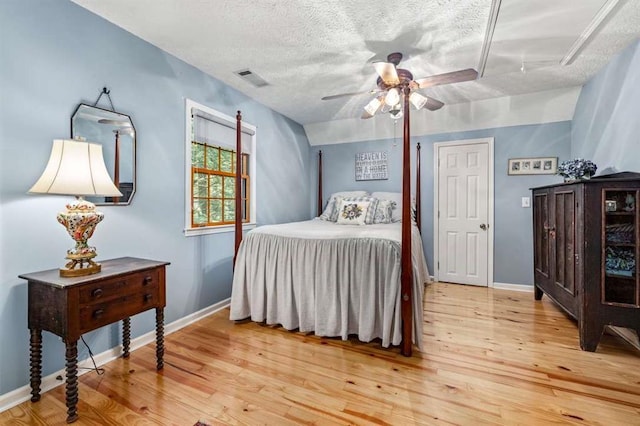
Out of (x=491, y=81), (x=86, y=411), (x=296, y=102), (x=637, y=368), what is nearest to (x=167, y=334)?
(x=86, y=411)

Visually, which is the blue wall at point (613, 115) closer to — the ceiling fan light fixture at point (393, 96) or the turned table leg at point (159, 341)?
the ceiling fan light fixture at point (393, 96)

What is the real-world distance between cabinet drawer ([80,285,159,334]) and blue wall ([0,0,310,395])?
471 millimetres

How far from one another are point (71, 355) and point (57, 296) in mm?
320

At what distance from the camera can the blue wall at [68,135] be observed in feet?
5.44

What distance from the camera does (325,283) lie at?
7.98ft

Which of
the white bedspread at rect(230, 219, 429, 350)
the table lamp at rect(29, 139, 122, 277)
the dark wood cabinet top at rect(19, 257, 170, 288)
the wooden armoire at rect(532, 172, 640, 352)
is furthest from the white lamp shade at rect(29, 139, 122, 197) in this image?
the wooden armoire at rect(532, 172, 640, 352)

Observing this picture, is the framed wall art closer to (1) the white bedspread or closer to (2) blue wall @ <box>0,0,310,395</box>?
(1) the white bedspread

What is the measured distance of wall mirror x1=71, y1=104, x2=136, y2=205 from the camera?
6.43ft

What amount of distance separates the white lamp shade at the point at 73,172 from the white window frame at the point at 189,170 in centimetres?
102

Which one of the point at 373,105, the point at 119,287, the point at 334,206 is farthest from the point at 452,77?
the point at 119,287

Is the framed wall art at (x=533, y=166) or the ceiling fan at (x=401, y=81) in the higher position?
the ceiling fan at (x=401, y=81)

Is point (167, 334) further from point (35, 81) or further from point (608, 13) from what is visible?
point (608, 13)

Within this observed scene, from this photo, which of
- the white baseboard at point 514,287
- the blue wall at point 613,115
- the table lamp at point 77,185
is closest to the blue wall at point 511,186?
the white baseboard at point 514,287

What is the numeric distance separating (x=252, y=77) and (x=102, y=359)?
277cm
